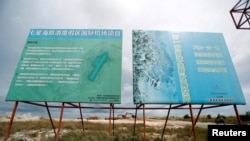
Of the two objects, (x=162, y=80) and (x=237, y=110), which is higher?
(x=162, y=80)

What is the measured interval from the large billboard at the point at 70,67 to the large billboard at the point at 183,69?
887 mm

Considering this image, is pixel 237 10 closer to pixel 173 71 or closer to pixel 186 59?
pixel 186 59

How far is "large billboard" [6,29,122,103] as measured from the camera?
6.56 m

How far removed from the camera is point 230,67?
7.32 metres

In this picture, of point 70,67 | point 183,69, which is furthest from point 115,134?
point 183,69

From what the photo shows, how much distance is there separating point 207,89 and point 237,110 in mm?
1284

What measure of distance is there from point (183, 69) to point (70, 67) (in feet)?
14.5

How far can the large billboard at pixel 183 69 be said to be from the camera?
6.57 m

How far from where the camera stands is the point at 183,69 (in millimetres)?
7160

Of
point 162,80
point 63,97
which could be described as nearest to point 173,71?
point 162,80

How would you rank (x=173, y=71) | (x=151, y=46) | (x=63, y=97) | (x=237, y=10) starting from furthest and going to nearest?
(x=237, y=10)
(x=151, y=46)
(x=173, y=71)
(x=63, y=97)

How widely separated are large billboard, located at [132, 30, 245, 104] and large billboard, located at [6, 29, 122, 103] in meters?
0.89

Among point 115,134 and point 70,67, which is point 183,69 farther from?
point 115,134

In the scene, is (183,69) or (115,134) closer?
(183,69)
